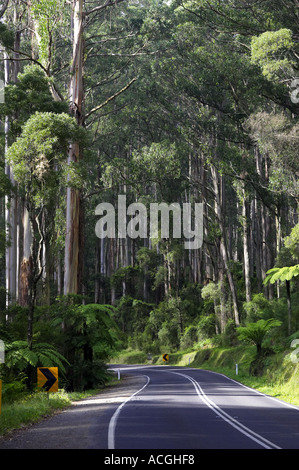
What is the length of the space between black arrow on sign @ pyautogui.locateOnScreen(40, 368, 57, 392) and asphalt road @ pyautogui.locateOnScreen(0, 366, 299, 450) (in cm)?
80

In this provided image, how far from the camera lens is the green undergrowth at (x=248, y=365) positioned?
21.1 meters

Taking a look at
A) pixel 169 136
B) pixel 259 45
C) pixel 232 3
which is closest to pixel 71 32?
pixel 232 3

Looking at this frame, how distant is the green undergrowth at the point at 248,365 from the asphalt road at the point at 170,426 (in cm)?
255

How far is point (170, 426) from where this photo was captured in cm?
1166

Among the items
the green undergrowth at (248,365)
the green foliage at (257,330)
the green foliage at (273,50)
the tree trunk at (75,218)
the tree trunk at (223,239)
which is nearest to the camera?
the green undergrowth at (248,365)

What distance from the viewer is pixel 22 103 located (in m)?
23.9

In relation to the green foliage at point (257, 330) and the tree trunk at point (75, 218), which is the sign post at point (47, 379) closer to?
the tree trunk at point (75, 218)

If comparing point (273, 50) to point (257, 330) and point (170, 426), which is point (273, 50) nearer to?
point (257, 330)

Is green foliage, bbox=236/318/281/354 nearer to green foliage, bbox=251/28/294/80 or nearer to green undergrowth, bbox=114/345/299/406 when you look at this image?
green undergrowth, bbox=114/345/299/406

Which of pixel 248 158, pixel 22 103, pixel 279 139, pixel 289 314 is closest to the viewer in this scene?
A: pixel 22 103

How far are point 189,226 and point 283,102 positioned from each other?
55.9 feet

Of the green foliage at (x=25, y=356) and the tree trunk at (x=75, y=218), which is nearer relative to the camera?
the green foliage at (x=25, y=356)

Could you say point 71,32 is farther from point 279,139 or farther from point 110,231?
point 110,231

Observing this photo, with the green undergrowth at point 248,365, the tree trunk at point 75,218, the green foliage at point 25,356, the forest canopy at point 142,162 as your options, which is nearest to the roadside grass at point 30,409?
the green foliage at point 25,356
